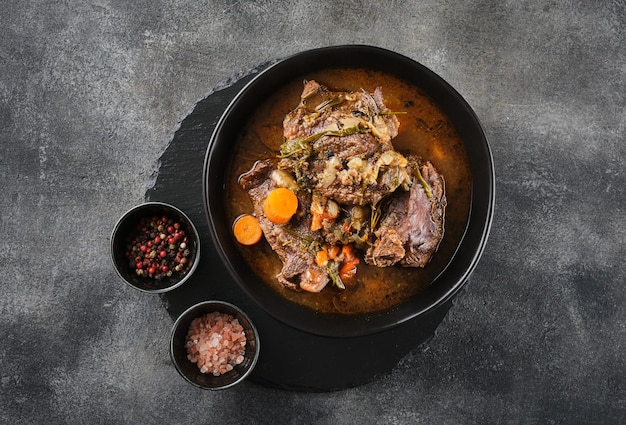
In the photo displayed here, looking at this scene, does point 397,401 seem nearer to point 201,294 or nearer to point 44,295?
point 201,294

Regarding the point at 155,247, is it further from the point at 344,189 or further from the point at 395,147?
the point at 395,147

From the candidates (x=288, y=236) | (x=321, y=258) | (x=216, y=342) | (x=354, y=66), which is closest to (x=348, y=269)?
(x=321, y=258)

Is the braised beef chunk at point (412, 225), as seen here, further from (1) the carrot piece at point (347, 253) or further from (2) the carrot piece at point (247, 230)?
(2) the carrot piece at point (247, 230)

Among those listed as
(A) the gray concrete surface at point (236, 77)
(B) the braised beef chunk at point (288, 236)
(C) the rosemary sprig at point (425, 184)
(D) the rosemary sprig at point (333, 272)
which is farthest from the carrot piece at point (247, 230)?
(C) the rosemary sprig at point (425, 184)

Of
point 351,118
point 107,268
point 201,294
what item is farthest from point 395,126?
point 107,268

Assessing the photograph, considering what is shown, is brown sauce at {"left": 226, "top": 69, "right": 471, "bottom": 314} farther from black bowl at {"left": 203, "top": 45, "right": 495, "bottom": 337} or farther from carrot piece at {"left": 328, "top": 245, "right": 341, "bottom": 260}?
carrot piece at {"left": 328, "top": 245, "right": 341, "bottom": 260}
